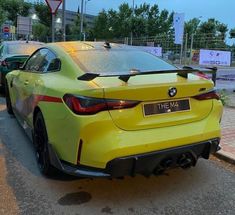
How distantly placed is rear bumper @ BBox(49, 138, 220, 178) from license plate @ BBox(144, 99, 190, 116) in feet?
1.19

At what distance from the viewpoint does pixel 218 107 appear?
385 cm

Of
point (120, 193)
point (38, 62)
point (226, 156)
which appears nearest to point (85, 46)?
point (38, 62)

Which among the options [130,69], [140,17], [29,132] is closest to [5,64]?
[29,132]

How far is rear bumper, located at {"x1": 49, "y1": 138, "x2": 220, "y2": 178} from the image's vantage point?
3.22 meters

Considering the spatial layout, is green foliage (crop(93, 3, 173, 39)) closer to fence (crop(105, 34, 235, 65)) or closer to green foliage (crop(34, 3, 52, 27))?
green foliage (crop(34, 3, 52, 27))

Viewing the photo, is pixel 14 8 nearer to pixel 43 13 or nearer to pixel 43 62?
pixel 43 13

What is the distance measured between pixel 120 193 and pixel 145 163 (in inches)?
24.6

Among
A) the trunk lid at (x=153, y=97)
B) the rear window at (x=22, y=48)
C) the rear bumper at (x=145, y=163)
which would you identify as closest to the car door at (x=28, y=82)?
the rear bumper at (x=145, y=163)

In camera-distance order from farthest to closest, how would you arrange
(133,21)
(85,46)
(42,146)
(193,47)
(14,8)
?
(133,21), (14,8), (193,47), (85,46), (42,146)

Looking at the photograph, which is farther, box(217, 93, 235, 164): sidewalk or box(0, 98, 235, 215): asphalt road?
box(217, 93, 235, 164): sidewalk

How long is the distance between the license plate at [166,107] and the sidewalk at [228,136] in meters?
1.61

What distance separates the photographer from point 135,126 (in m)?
3.28

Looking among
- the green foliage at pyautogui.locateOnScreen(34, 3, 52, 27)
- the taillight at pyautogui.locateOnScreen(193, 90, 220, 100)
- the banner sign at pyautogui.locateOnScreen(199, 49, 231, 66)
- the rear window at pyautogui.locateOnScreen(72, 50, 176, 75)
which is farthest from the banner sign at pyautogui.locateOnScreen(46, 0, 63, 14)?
the green foliage at pyautogui.locateOnScreen(34, 3, 52, 27)

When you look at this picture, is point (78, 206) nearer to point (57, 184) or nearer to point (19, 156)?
point (57, 184)
